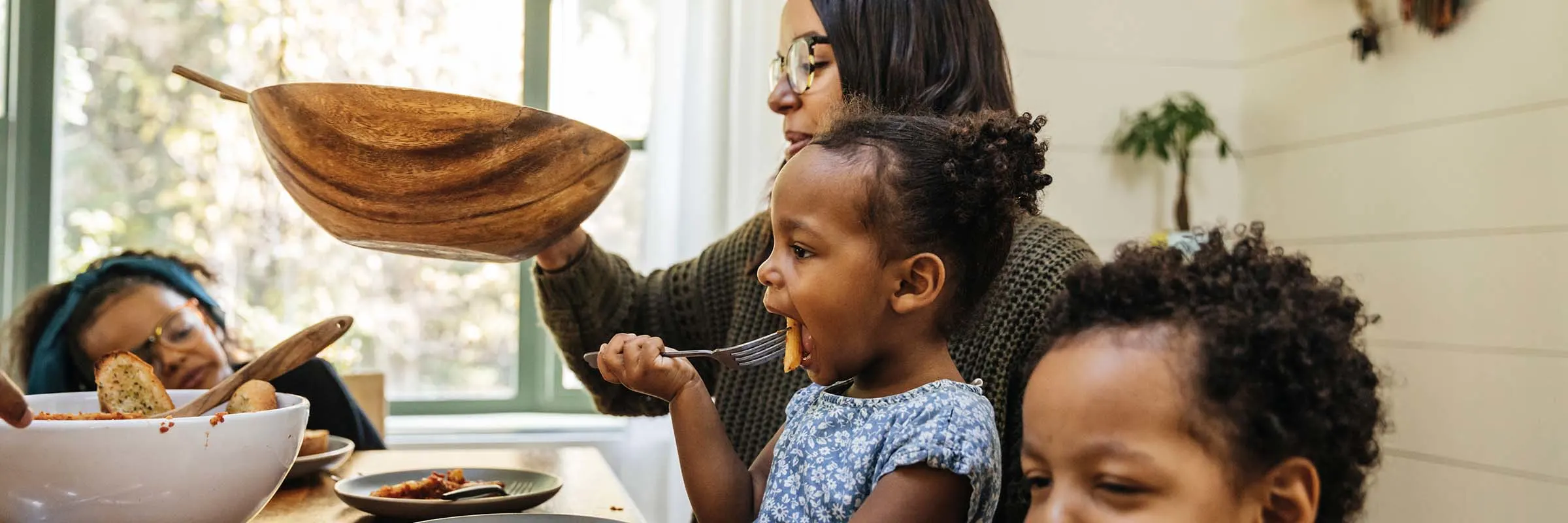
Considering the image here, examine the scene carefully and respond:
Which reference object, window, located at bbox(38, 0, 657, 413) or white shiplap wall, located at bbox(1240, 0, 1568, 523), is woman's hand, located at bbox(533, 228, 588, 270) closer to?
window, located at bbox(38, 0, 657, 413)

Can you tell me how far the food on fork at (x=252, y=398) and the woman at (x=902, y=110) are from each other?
0.53m

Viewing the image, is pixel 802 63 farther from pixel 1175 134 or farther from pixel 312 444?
pixel 1175 134

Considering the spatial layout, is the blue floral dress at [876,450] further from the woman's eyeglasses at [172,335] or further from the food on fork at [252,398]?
the woman's eyeglasses at [172,335]

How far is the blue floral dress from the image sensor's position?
962mm

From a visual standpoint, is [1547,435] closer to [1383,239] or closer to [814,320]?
[1383,239]

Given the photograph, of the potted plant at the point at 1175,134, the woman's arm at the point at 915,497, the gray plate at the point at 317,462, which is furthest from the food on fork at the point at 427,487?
the potted plant at the point at 1175,134

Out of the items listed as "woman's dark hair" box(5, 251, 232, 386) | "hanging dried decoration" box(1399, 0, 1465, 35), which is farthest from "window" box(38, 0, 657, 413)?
"hanging dried decoration" box(1399, 0, 1465, 35)

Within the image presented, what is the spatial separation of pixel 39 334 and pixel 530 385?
1364mm

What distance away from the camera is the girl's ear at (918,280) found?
3.42 feet

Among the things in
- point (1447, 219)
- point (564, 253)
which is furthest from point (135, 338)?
point (1447, 219)

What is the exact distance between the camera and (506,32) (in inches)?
125

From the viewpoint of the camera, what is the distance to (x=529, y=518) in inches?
41.2

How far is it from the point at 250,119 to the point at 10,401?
2.19 metres

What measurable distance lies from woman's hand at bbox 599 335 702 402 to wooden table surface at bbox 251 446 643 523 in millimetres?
122
